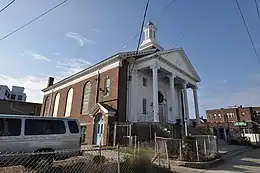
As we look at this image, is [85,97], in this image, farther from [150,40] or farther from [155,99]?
[150,40]

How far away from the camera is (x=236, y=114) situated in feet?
218

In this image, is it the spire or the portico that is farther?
the spire

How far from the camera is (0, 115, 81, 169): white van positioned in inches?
294

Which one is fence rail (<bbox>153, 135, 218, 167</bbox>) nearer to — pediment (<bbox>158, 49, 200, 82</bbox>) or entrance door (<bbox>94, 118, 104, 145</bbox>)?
entrance door (<bbox>94, 118, 104, 145</bbox>)

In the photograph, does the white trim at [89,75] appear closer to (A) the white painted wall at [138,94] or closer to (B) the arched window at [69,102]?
(B) the arched window at [69,102]

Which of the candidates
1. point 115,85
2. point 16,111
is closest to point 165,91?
point 115,85

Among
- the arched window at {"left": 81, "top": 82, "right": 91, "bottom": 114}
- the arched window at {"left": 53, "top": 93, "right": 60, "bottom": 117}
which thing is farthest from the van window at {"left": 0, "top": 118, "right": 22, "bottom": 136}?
the arched window at {"left": 53, "top": 93, "right": 60, "bottom": 117}

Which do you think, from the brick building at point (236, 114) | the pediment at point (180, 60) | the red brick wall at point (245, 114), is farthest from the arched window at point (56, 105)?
the red brick wall at point (245, 114)

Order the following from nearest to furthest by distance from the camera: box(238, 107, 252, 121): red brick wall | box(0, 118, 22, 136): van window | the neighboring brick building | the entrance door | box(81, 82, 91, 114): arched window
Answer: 1. box(0, 118, 22, 136): van window
2. the entrance door
3. box(81, 82, 91, 114): arched window
4. the neighboring brick building
5. box(238, 107, 252, 121): red brick wall

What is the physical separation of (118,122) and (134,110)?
306cm

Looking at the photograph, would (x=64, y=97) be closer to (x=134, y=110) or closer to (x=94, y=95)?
(x=94, y=95)

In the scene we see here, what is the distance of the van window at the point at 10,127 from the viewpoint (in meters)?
7.91

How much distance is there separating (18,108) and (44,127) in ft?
140

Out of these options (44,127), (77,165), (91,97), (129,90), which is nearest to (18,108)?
(91,97)
